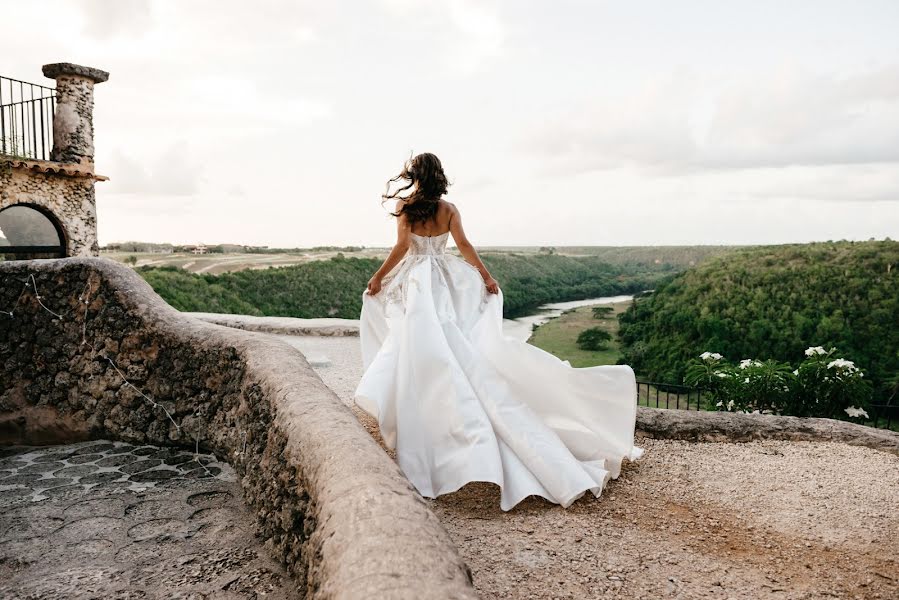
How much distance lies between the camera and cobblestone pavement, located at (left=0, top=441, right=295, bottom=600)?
296 cm

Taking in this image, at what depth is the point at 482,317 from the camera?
4.42 metres

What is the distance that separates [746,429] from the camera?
205 inches

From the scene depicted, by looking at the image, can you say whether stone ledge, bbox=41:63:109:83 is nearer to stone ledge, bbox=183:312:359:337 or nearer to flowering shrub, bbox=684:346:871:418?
stone ledge, bbox=183:312:359:337

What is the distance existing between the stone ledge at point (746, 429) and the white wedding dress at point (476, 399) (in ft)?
2.75

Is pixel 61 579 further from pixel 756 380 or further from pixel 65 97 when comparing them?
pixel 65 97

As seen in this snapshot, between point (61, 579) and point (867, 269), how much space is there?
3188cm

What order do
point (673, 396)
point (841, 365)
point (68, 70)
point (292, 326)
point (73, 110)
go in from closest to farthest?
point (841, 365)
point (292, 326)
point (68, 70)
point (73, 110)
point (673, 396)

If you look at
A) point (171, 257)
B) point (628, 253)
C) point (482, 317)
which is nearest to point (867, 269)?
point (482, 317)

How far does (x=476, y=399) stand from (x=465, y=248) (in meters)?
1.25

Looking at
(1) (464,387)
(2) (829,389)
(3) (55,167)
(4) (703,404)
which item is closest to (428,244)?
(1) (464,387)

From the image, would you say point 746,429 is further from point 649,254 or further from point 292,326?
point 649,254

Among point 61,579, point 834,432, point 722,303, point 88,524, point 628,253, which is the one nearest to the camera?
point 61,579

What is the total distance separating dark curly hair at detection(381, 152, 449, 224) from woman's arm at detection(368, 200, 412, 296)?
2.1 inches

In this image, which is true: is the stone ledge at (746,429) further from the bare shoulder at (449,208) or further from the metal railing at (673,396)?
the bare shoulder at (449,208)
